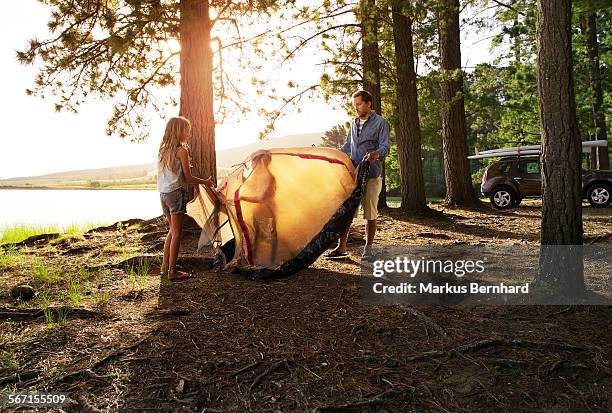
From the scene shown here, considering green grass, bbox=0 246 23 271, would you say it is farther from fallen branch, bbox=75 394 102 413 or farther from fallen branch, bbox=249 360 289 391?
fallen branch, bbox=249 360 289 391

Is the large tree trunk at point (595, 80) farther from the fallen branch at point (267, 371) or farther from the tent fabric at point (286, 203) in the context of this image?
the fallen branch at point (267, 371)

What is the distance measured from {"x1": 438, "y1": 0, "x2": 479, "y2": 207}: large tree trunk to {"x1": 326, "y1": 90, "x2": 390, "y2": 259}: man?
6794 millimetres

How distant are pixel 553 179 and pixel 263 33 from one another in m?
8.17

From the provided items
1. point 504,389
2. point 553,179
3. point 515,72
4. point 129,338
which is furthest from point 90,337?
point 515,72

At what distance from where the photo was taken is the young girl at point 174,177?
4.96 m

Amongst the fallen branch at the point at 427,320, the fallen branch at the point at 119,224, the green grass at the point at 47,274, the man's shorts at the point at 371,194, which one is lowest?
the fallen branch at the point at 427,320

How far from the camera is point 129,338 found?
343 centimetres

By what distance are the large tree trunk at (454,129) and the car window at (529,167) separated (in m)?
3.02

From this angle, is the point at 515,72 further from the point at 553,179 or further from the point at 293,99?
the point at 553,179

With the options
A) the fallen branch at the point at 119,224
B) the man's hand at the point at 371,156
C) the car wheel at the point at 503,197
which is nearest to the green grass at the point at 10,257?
the fallen branch at the point at 119,224

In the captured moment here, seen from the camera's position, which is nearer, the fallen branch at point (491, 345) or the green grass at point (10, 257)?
the fallen branch at point (491, 345)

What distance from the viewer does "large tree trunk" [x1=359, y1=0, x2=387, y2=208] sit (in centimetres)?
1058

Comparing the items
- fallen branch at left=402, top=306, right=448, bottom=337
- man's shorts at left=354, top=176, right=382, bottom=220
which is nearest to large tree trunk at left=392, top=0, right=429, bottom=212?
man's shorts at left=354, top=176, right=382, bottom=220

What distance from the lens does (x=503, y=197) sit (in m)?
14.2
